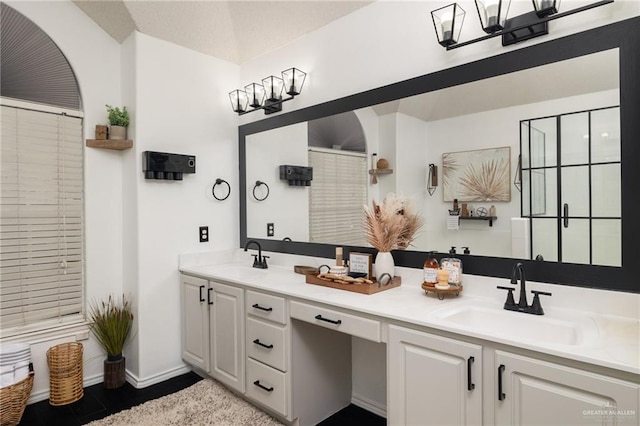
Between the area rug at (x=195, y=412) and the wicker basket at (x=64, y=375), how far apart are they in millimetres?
404

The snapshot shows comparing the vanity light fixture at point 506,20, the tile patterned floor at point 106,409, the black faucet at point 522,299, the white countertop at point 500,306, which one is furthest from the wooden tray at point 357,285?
the vanity light fixture at point 506,20

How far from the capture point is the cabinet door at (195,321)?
271cm

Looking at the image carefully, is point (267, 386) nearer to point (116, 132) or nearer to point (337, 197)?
point (337, 197)

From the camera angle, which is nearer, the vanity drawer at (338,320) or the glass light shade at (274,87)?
the vanity drawer at (338,320)

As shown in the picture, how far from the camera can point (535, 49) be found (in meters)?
1.74

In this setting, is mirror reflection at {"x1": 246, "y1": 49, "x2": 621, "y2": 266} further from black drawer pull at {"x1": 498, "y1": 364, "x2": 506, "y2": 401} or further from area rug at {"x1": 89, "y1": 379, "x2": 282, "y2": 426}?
area rug at {"x1": 89, "y1": 379, "x2": 282, "y2": 426}

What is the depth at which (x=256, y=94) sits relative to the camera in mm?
3062

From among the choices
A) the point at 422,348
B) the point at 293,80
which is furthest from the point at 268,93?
the point at 422,348

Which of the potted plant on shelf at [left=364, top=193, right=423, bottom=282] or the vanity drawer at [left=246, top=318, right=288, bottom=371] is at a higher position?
the potted plant on shelf at [left=364, top=193, right=423, bottom=282]

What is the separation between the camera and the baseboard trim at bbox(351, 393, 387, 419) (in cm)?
235

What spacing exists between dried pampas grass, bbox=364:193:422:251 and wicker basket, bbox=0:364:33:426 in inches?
90.5

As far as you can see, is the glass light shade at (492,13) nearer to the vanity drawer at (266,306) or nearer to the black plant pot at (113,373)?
the vanity drawer at (266,306)

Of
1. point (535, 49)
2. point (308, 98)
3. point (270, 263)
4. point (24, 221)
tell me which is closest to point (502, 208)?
point (535, 49)

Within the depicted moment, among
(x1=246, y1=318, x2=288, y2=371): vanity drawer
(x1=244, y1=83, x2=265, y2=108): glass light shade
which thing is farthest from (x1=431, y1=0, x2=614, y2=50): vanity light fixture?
(x1=246, y1=318, x2=288, y2=371): vanity drawer
